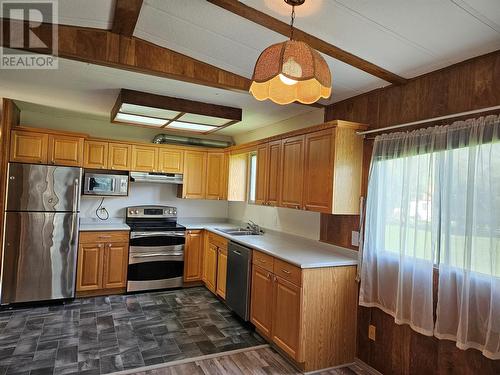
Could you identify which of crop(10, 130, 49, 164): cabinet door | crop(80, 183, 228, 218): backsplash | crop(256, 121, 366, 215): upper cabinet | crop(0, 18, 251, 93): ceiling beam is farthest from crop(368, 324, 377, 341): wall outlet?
crop(10, 130, 49, 164): cabinet door

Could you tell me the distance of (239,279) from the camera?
354cm

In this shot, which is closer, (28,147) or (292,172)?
(292,172)

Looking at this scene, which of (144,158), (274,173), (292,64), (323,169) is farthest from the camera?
(144,158)

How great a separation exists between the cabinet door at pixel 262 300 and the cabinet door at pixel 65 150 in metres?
2.70

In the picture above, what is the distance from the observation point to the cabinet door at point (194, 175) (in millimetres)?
5027

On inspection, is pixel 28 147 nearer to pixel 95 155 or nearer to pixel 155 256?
pixel 95 155

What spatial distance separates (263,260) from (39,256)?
2747 mm

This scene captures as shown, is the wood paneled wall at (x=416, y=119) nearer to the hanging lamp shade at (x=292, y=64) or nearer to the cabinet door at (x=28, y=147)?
the hanging lamp shade at (x=292, y=64)

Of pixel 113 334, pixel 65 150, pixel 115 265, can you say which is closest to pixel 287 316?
pixel 113 334

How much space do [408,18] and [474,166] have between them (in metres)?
1.00

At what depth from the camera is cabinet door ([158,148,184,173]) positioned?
4836 millimetres

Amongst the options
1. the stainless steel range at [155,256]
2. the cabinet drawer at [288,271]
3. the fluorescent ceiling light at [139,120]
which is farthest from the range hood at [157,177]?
the cabinet drawer at [288,271]

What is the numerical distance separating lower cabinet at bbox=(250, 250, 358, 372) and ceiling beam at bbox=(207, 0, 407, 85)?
165cm

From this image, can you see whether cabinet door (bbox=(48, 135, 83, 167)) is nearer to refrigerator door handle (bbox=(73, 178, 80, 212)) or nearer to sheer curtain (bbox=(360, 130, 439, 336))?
refrigerator door handle (bbox=(73, 178, 80, 212))
